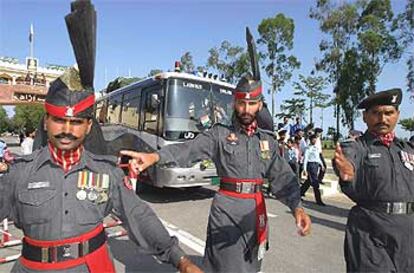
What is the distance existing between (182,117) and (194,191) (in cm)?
281

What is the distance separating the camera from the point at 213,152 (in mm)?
3615

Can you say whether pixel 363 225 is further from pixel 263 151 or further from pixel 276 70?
pixel 276 70

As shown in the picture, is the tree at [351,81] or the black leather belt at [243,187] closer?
the black leather belt at [243,187]

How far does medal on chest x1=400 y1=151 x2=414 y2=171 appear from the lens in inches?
125

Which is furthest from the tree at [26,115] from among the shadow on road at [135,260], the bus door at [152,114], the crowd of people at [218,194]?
the crowd of people at [218,194]

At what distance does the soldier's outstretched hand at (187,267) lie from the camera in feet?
6.28

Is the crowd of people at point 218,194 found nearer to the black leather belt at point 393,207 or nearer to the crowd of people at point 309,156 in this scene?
the black leather belt at point 393,207

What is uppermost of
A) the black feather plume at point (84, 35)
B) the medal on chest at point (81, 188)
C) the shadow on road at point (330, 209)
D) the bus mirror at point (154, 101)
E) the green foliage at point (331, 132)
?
the green foliage at point (331, 132)

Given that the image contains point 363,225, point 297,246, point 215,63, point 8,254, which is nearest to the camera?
point 363,225

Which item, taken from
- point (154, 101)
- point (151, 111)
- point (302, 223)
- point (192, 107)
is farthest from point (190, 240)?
point (151, 111)

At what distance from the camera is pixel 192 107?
9445 millimetres

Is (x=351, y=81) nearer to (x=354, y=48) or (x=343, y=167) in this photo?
(x=354, y=48)

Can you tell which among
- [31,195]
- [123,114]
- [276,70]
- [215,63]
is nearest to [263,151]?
[31,195]

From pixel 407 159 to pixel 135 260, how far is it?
11.6 feet
